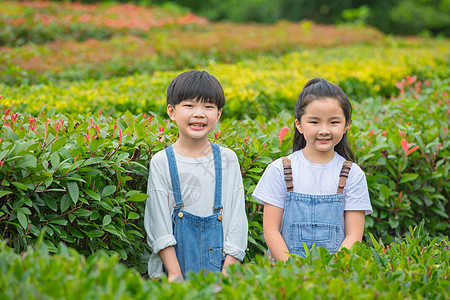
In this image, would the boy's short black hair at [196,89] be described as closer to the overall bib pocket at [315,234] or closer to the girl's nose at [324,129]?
the girl's nose at [324,129]

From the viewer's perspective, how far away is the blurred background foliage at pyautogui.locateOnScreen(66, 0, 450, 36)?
21.0 m

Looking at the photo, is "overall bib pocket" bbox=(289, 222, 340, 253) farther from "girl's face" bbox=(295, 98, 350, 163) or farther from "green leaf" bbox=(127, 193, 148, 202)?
"green leaf" bbox=(127, 193, 148, 202)

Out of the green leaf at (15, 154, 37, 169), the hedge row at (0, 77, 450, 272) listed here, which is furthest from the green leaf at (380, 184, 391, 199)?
the green leaf at (15, 154, 37, 169)

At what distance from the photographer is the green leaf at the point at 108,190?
95.7 inches

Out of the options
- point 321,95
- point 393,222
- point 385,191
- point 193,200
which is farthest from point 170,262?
point 393,222

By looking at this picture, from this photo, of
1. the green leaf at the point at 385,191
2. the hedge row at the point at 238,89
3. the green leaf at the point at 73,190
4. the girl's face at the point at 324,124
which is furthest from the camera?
the hedge row at the point at 238,89

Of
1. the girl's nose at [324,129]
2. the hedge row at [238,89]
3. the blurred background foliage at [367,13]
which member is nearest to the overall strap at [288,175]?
the girl's nose at [324,129]

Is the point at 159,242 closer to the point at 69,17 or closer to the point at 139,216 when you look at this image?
the point at 139,216

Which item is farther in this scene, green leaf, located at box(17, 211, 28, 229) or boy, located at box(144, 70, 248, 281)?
boy, located at box(144, 70, 248, 281)

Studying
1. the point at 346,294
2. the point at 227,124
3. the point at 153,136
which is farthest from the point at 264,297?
the point at 227,124

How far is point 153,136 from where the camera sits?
2758mm

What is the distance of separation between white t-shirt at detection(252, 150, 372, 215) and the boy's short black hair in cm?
47

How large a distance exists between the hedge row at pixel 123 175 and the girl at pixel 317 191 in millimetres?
412

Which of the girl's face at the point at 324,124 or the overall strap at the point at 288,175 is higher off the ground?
the girl's face at the point at 324,124
